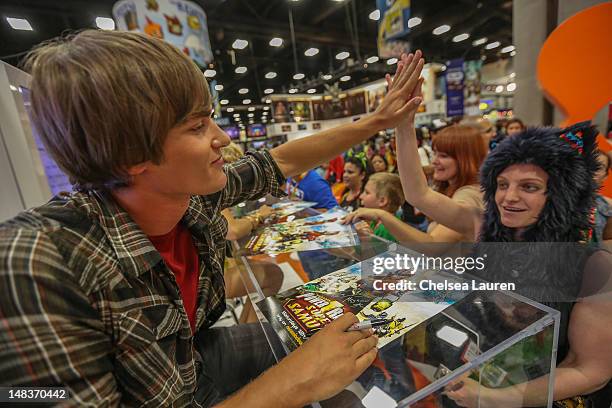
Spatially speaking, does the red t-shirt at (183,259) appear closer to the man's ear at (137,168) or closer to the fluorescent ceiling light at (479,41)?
the man's ear at (137,168)

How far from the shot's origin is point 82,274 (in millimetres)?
522

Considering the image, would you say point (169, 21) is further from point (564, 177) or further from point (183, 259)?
point (564, 177)

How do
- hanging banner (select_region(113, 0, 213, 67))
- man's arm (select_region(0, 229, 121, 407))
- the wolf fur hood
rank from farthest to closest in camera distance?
hanging banner (select_region(113, 0, 213, 67)) < the wolf fur hood < man's arm (select_region(0, 229, 121, 407))

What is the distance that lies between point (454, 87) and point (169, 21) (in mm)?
7886

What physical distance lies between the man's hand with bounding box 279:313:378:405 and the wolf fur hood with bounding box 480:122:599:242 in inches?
32.7

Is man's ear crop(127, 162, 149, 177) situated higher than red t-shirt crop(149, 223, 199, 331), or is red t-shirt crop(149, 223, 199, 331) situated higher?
man's ear crop(127, 162, 149, 177)

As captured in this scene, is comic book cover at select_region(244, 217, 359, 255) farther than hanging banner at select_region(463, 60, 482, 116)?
No

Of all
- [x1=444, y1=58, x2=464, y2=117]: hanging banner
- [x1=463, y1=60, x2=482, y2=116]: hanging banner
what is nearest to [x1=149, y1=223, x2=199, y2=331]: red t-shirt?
[x1=444, y1=58, x2=464, y2=117]: hanging banner

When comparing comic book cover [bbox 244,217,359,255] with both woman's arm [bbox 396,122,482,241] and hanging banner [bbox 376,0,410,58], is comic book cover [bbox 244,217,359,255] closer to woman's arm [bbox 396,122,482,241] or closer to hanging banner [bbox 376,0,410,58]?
woman's arm [bbox 396,122,482,241]

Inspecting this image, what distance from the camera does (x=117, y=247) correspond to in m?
0.61

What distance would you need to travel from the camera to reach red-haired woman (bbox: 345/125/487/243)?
5.70 feet

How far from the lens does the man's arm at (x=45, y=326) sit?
1.47 feet

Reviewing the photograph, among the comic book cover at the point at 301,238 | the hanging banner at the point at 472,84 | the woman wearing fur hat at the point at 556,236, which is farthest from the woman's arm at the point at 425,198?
the hanging banner at the point at 472,84
